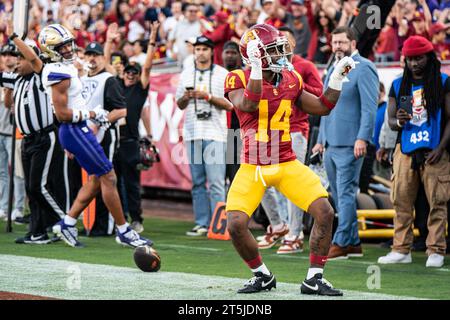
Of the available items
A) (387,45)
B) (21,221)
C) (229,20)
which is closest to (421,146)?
(387,45)

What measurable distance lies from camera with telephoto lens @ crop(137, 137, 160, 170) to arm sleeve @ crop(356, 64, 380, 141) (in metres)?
3.93

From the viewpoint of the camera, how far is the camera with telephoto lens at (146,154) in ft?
43.7

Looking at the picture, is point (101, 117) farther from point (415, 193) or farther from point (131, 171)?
point (415, 193)

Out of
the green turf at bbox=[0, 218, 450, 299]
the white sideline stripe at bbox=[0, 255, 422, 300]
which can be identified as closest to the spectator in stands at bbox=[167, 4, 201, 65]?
the green turf at bbox=[0, 218, 450, 299]

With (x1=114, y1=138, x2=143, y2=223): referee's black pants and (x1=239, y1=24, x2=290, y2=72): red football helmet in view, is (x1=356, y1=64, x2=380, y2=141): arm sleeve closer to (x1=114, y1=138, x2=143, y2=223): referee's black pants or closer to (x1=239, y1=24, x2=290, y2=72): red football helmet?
(x1=239, y1=24, x2=290, y2=72): red football helmet

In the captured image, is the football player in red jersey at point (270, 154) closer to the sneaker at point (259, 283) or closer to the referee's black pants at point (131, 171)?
the sneaker at point (259, 283)

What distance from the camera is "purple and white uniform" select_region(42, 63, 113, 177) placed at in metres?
10.5

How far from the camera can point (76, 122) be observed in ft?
34.5

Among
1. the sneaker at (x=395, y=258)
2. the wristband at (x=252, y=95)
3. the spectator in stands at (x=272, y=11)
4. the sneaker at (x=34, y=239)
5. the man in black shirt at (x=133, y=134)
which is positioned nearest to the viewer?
the wristband at (x=252, y=95)

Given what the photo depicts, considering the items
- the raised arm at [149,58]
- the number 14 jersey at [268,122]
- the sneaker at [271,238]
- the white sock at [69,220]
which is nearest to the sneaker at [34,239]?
the white sock at [69,220]

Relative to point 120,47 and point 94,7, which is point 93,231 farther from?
point 94,7

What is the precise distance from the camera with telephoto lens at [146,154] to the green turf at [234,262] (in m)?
1.04
